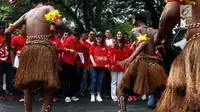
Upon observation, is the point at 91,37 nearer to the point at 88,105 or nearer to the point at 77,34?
the point at 77,34

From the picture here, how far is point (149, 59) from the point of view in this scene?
5980 mm

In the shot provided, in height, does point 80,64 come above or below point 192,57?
below

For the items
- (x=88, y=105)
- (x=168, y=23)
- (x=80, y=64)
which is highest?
(x=168, y=23)

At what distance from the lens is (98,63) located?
9148 millimetres

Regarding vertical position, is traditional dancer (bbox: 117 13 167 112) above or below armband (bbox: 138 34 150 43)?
below

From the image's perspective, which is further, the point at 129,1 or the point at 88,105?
the point at 129,1

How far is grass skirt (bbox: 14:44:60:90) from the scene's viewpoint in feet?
16.5

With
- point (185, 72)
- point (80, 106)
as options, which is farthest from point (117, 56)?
point (185, 72)

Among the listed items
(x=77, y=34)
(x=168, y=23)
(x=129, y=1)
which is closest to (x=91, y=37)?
(x=77, y=34)

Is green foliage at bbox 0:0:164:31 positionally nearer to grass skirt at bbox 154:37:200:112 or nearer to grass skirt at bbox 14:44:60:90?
grass skirt at bbox 14:44:60:90

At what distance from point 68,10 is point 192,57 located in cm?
1717

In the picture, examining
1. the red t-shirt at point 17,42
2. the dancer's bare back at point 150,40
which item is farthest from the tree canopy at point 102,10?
the dancer's bare back at point 150,40

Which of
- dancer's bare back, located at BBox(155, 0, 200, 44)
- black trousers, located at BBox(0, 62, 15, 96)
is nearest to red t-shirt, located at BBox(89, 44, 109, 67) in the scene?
black trousers, located at BBox(0, 62, 15, 96)

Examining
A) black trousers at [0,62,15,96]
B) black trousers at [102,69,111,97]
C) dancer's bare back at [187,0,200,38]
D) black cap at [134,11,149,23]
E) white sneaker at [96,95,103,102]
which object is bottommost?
white sneaker at [96,95,103,102]
